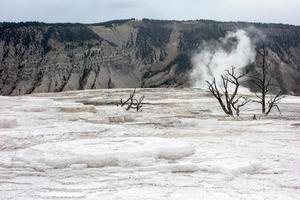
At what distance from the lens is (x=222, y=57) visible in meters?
118

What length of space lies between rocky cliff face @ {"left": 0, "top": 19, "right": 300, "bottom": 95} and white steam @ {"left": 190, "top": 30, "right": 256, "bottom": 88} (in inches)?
90.6

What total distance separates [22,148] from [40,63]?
101 m

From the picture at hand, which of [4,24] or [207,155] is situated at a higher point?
[4,24]

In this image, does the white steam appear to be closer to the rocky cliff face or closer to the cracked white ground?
the rocky cliff face

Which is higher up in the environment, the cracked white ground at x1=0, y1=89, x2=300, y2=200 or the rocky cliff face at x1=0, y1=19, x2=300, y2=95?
the rocky cliff face at x1=0, y1=19, x2=300, y2=95

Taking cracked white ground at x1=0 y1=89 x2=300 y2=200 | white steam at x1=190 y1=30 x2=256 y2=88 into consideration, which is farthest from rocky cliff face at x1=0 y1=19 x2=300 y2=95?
cracked white ground at x1=0 y1=89 x2=300 y2=200

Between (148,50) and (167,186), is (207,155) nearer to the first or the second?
(167,186)

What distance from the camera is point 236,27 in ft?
431

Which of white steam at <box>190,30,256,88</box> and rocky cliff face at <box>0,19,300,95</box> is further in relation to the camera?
white steam at <box>190,30,256,88</box>

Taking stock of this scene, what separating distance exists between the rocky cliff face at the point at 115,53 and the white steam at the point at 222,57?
230 centimetres

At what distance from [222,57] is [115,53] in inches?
924

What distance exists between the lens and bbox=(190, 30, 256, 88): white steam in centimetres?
11288

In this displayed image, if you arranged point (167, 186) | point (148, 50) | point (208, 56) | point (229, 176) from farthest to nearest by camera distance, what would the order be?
point (148, 50) → point (208, 56) → point (229, 176) → point (167, 186)

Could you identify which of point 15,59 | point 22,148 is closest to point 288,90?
point 15,59
